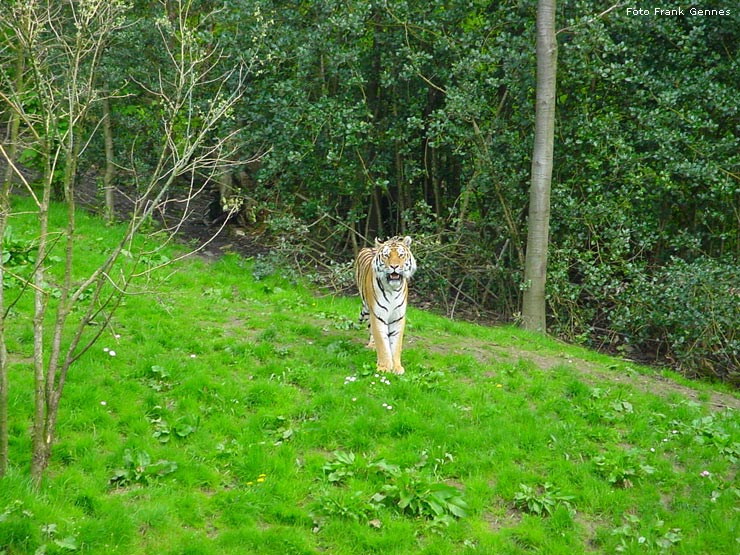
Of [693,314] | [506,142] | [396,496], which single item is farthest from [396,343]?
[506,142]

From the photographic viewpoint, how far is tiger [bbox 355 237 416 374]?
9008mm

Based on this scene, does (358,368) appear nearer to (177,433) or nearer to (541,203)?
(177,433)

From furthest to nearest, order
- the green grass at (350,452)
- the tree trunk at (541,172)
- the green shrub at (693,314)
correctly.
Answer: the tree trunk at (541,172)
the green shrub at (693,314)
the green grass at (350,452)

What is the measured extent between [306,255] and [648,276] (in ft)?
20.7

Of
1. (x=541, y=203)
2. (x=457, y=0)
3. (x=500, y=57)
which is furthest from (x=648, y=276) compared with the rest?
(x=457, y=0)

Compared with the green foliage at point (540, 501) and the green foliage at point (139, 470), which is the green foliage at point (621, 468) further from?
the green foliage at point (139, 470)

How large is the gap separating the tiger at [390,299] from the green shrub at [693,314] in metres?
5.18

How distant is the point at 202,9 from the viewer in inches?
599

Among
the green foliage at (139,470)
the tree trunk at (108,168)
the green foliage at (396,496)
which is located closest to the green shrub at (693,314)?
the green foliage at (396,496)

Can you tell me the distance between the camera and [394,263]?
8.97 metres

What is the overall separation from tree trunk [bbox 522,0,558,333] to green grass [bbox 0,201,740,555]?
238 centimetres

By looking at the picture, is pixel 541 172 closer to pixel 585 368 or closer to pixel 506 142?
pixel 506 142

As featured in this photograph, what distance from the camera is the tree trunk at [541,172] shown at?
12.2 metres

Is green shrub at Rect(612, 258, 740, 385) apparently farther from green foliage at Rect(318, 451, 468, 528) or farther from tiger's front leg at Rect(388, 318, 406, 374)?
green foliage at Rect(318, 451, 468, 528)
